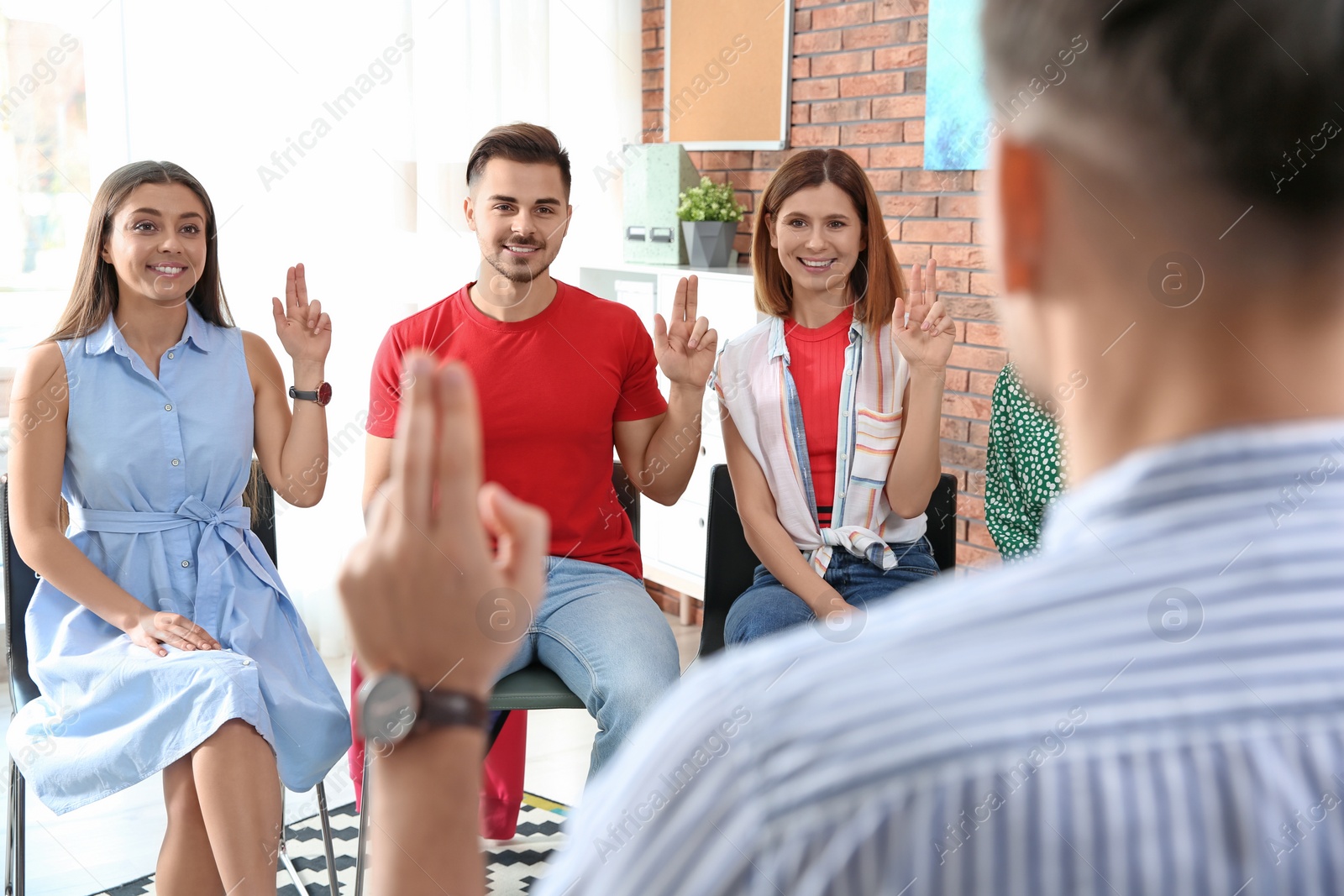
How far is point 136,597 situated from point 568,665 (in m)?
0.82

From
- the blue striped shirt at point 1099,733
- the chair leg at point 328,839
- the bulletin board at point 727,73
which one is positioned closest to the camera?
the blue striped shirt at point 1099,733

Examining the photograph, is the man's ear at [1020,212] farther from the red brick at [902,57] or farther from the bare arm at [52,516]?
the red brick at [902,57]

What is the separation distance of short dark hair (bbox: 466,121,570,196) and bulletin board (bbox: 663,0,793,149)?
165 cm

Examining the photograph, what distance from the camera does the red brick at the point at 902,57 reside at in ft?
11.2

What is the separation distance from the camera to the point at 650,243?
4195 mm

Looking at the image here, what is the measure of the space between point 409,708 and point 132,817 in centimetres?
276

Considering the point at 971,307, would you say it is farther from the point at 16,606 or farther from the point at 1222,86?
the point at 1222,86

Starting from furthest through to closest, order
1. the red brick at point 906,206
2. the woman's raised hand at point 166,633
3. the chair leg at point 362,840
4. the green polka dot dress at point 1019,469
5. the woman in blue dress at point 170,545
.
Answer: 1. the red brick at point 906,206
2. the green polka dot dress at point 1019,469
3. the chair leg at point 362,840
4. the woman's raised hand at point 166,633
5. the woman in blue dress at point 170,545

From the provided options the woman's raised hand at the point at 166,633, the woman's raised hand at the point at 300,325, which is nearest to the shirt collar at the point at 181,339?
the woman's raised hand at the point at 300,325

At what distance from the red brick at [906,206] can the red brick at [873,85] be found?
257 mm

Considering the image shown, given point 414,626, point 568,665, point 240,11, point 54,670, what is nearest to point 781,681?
point 414,626

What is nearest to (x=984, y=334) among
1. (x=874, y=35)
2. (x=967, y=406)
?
(x=967, y=406)

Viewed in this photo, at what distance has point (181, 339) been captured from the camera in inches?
89.9

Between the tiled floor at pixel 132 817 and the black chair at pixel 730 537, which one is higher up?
the black chair at pixel 730 537
